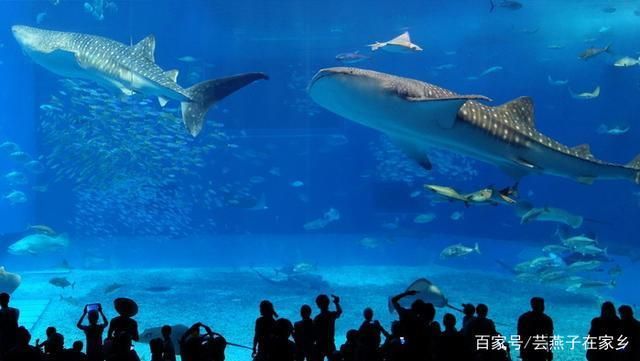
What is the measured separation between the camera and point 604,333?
343cm

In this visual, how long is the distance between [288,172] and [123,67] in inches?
792

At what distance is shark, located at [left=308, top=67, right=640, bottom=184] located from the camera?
165 inches

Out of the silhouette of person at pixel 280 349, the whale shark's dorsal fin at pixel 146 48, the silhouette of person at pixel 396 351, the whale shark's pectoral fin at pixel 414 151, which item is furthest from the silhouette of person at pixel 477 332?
the whale shark's dorsal fin at pixel 146 48

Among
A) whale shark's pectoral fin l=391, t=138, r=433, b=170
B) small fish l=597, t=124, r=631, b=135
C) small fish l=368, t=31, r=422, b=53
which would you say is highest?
small fish l=597, t=124, r=631, b=135

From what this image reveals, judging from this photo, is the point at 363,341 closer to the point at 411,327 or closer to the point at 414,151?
the point at 411,327

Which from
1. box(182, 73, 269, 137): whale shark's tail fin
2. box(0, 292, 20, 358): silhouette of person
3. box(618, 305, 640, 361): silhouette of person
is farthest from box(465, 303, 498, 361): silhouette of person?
box(182, 73, 269, 137): whale shark's tail fin

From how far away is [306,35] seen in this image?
2553cm

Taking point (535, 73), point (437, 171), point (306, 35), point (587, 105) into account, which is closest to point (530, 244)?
point (437, 171)

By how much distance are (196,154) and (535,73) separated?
15.6 m

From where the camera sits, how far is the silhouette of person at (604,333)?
335cm

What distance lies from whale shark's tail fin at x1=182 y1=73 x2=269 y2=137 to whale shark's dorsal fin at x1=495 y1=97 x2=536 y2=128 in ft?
9.65

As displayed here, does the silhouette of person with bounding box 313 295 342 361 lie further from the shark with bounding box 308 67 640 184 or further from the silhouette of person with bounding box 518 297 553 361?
the shark with bounding box 308 67 640 184

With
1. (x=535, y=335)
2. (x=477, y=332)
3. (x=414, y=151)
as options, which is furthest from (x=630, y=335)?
(x=414, y=151)

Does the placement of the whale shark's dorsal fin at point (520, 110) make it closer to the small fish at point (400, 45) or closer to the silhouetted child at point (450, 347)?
the silhouetted child at point (450, 347)
